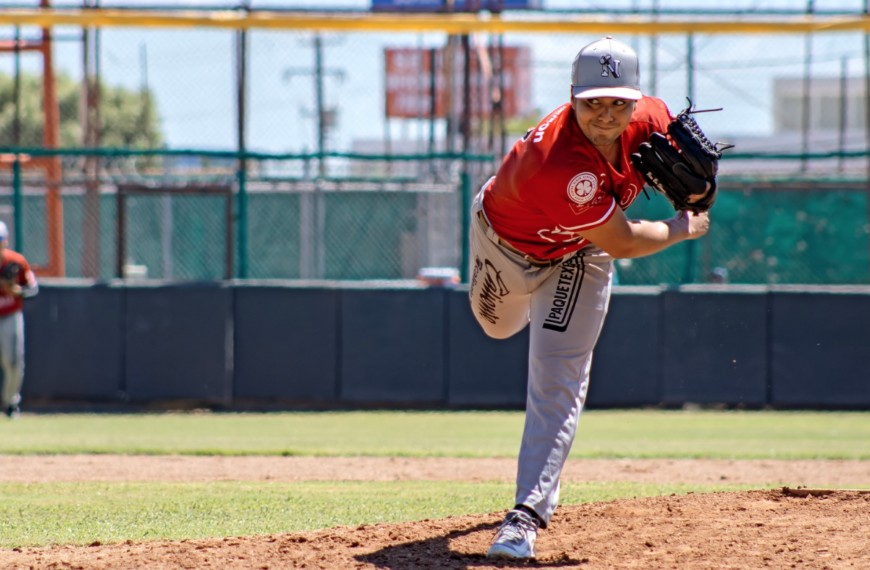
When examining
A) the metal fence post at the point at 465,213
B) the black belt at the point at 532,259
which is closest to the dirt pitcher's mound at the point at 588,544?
the black belt at the point at 532,259

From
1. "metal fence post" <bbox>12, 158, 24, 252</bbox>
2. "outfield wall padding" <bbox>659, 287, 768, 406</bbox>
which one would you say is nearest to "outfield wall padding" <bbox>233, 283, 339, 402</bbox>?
"metal fence post" <bbox>12, 158, 24, 252</bbox>

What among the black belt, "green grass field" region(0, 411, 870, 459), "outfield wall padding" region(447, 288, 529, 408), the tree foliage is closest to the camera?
the black belt

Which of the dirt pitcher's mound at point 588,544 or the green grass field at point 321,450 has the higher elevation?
the dirt pitcher's mound at point 588,544

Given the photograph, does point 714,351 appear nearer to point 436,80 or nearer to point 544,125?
point 544,125

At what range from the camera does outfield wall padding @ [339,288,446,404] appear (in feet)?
31.8

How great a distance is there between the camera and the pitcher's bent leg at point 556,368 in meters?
3.76

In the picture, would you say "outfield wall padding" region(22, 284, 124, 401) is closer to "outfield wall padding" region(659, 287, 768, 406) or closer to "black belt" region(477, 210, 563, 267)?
"outfield wall padding" region(659, 287, 768, 406)

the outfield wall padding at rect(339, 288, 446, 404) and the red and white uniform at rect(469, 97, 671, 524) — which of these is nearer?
the red and white uniform at rect(469, 97, 671, 524)

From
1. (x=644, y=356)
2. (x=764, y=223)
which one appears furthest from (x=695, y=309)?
(x=764, y=223)

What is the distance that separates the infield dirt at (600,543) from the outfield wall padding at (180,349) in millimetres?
5906

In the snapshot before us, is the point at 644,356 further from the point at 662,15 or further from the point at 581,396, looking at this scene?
the point at 581,396

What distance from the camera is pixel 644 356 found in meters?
9.57

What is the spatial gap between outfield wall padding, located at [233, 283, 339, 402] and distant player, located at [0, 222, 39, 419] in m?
2.01

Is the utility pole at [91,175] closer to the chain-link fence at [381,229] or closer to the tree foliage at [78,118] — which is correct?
the chain-link fence at [381,229]
